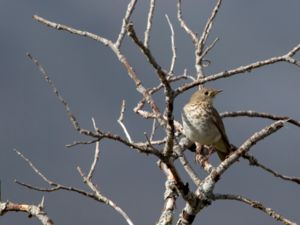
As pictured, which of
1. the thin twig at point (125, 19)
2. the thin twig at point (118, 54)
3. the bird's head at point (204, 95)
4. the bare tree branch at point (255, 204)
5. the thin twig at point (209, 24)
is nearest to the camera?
the bare tree branch at point (255, 204)

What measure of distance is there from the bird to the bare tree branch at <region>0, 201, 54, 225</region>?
3029 millimetres

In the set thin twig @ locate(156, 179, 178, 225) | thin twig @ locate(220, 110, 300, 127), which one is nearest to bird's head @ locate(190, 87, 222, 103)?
thin twig @ locate(220, 110, 300, 127)

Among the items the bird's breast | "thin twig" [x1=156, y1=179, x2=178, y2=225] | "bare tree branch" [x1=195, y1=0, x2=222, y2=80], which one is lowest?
"thin twig" [x1=156, y1=179, x2=178, y2=225]

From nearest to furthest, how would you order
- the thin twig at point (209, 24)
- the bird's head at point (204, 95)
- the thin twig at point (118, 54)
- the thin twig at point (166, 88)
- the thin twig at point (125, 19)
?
the thin twig at point (166, 88) < the thin twig at point (125, 19) < the thin twig at point (118, 54) < the thin twig at point (209, 24) < the bird's head at point (204, 95)

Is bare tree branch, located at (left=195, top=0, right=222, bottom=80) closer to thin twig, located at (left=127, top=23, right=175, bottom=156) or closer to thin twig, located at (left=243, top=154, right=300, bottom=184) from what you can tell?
thin twig, located at (left=243, top=154, right=300, bottom=184)

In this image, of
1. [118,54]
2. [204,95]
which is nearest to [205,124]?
[204,95]

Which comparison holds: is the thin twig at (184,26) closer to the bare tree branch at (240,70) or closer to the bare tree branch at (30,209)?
the bare tree branch at (240,70)

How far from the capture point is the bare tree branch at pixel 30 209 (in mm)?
7895

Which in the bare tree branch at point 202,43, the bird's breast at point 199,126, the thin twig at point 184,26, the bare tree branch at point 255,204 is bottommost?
the bare tree branch at point 255,204

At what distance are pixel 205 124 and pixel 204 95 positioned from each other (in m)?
1.08

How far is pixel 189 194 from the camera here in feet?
23.9

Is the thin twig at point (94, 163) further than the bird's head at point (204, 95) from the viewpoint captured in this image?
No

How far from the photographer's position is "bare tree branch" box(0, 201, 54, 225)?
7.89 meters

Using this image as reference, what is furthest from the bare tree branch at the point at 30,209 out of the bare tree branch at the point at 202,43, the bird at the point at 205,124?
the bare tree branch at the point at 202,43
